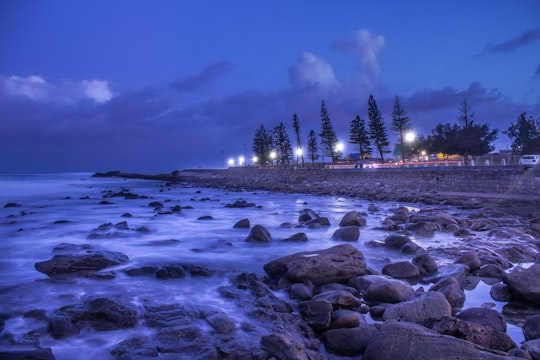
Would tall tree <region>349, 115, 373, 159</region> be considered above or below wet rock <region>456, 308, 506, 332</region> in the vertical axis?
above

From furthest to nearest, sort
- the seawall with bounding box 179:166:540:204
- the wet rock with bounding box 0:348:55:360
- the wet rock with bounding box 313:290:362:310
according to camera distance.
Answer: the seawall with bounding box 179:166:540:204, the wet rock with bounding box 313:290:362:310, the wet rock with bounding box 0:348:55:360

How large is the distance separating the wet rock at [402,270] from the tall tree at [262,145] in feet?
303

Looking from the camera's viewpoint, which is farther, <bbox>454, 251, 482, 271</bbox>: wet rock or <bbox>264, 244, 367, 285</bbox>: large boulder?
<bbox>454, 251, 482, 271</bbox>: wet rock

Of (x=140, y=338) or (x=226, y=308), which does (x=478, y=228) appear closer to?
(x=226, y=308)

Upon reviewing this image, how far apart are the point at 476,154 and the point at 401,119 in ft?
45.4

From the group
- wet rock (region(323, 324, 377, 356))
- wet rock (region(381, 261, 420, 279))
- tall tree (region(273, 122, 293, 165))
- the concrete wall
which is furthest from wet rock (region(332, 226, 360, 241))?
tall tree (region(273, 122, 293, 165))

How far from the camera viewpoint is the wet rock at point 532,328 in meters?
4.51

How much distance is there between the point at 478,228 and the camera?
12992mm

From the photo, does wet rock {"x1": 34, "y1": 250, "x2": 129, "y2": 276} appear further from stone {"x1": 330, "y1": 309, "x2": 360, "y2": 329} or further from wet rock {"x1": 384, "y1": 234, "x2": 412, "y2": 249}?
wet rock {"x1": 384, "y1": 234, "x2": 412, "y2": 249}

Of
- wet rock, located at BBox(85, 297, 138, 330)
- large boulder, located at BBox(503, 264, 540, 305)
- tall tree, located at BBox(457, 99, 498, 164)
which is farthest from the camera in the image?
tall tree, located at BBox(457, 99, 498, 164)

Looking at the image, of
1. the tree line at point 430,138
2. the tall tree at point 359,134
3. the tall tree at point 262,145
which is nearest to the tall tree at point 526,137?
the tree line at point 430,138

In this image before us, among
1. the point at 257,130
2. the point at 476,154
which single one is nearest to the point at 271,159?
the point at 257,130

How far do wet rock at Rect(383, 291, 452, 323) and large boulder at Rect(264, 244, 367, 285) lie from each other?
1.71 m

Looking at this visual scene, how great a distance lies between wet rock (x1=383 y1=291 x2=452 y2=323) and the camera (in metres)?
4.91
